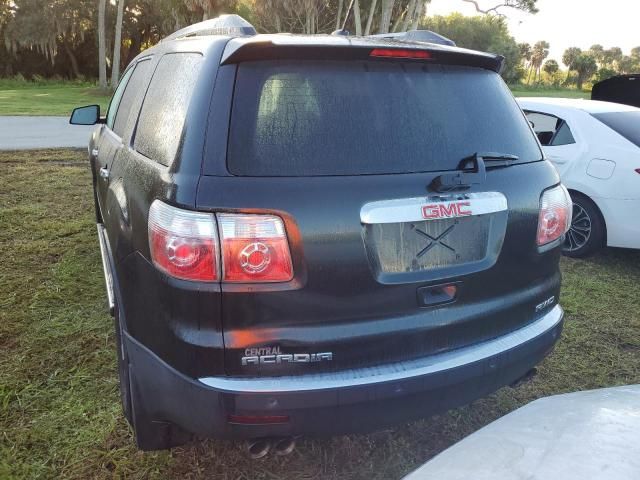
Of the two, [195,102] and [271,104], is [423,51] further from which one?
[195,102]

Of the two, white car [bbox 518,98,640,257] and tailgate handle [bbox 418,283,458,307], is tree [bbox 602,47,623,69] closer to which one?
white car [bbox 518,98,640,257]

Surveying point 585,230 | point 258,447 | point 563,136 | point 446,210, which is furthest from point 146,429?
point 563,136

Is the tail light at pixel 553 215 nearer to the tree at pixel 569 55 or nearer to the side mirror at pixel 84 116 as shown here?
the side mirror at pixel 84 116

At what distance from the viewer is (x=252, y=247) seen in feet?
6.13

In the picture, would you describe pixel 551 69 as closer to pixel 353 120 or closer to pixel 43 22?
pixel 43 22

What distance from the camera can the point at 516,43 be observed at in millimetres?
58781

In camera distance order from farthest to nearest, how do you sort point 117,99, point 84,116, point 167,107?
1. point 84,116
2. point 117,99
3. point 167,107

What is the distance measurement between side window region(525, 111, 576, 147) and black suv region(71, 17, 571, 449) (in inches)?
142

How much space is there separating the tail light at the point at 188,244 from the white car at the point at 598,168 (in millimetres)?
Result: 4279

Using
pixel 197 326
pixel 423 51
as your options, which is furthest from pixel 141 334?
pixel 423 51

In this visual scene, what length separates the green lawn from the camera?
20.3 meters

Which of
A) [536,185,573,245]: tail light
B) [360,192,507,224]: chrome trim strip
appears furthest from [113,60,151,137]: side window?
[536,185,573,245]: tail light

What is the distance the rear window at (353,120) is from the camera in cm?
196

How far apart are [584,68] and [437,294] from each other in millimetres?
67567
